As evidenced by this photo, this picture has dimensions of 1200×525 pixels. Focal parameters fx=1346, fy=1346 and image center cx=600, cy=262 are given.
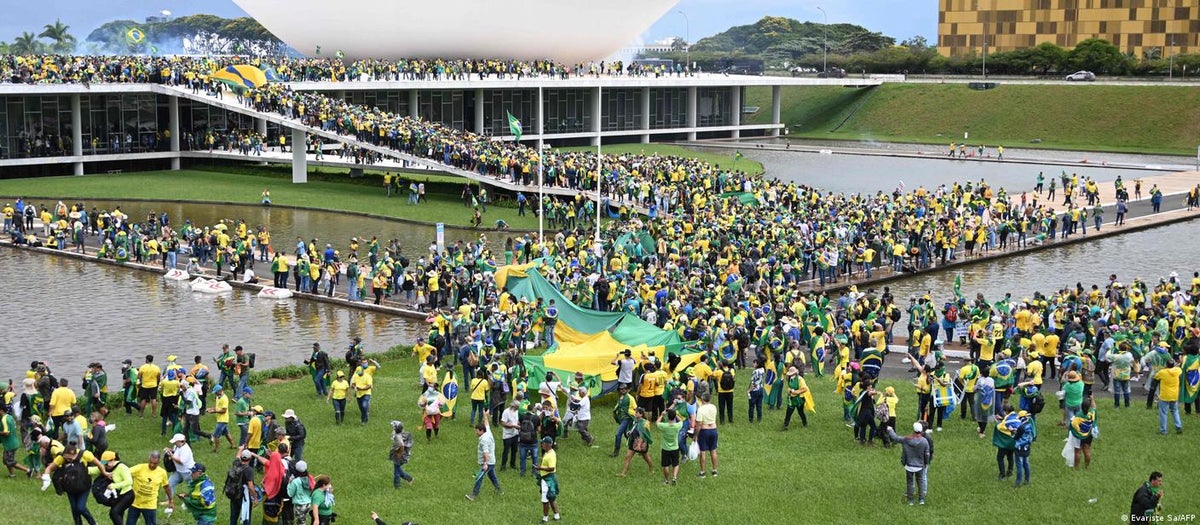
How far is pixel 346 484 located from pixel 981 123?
6269cm

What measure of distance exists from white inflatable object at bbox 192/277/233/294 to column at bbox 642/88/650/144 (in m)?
Result: 43.1

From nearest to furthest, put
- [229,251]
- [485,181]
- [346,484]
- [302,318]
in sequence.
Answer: [346,484] → [302,318] → [229,251] → [485,181]

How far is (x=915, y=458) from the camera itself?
569 inches

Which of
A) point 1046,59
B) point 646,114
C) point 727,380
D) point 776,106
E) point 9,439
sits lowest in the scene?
point 9,439

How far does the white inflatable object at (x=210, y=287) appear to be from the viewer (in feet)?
98.3

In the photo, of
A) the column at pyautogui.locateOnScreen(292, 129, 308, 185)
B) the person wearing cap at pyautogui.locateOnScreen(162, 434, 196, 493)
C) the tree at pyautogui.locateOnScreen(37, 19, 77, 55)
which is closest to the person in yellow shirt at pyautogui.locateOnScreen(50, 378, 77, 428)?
the person wearing cap at pyautogui.locateOnScreen(162, 434, 196, 493)

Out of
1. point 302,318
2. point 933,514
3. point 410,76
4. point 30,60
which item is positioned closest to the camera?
point 933,514

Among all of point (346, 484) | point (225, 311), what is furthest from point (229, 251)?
point (346, 484)

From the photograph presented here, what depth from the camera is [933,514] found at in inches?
560

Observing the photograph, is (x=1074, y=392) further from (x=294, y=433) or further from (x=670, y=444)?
(x=294, y=433)

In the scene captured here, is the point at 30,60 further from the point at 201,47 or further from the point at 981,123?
the point at 201,47

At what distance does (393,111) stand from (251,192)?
1878 cm

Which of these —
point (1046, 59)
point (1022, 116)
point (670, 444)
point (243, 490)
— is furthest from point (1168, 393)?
point (1046, 59)

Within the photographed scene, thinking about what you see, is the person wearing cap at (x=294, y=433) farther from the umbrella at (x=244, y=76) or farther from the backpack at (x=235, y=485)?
the umbrella at (x=244, y=76)
